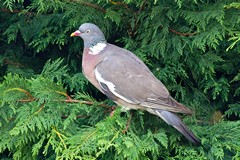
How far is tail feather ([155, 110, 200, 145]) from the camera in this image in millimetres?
2748

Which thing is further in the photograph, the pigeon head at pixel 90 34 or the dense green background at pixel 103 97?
the pigeon head at pixel 90 34

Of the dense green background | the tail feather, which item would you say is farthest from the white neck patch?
the tail feather

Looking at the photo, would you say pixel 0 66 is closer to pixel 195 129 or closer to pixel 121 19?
pixel 121 19

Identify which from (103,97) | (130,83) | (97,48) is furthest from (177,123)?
(103,97)

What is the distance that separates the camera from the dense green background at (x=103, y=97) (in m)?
2.68

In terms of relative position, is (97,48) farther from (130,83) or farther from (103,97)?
(103,97)

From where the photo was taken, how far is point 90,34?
3180mm

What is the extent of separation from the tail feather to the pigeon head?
2.29 feet

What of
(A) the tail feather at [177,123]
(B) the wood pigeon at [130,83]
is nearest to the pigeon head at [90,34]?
(B) the wood pigeon at [130,83]

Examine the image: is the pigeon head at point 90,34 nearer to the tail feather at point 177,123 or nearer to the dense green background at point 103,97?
the dense green background at point 103,97

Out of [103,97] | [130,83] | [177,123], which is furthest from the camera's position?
[103,97]

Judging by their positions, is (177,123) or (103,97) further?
(103,97)

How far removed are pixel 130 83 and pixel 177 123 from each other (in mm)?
414

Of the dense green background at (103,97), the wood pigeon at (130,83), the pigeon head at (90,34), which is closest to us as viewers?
the dense green background at (103,97)
